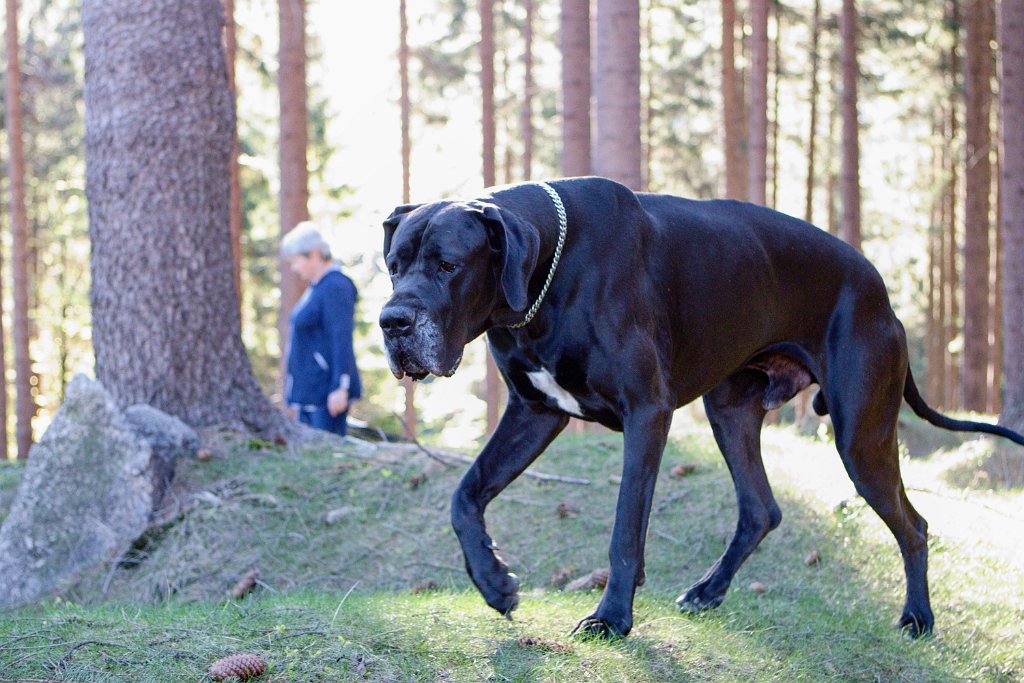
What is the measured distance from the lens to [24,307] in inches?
632

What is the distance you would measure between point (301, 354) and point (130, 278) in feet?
5.11

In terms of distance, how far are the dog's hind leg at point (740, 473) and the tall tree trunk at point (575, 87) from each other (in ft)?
22.3

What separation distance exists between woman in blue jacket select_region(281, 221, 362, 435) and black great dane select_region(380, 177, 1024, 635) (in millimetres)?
3698

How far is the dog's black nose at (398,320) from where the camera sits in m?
3.48

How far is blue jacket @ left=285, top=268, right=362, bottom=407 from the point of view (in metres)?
8.05

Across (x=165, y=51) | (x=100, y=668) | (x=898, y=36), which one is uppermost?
(x=898, y=36)

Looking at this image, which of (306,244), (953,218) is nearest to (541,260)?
(306,244)

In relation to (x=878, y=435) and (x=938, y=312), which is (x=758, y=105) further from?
(x=938, y=312)

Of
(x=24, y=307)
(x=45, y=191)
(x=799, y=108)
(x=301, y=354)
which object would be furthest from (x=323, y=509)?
(x=799, y=108)

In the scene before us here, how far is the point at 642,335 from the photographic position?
406 cm

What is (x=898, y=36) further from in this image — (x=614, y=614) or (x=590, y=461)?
(x=614, y=614)

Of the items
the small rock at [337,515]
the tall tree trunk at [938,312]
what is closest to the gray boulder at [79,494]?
the small rock at [337,515]

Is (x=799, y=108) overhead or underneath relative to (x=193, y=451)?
overhead

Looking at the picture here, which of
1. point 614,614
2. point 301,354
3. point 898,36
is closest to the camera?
point 614,614
